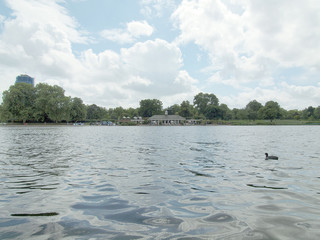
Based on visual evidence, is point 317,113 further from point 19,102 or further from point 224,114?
point 19,102

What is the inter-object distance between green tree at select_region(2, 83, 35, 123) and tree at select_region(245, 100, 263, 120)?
126 m

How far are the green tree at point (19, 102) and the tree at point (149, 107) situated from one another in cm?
7695

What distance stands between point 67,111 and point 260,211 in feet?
336

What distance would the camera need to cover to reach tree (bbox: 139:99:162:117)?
16054 centimetres

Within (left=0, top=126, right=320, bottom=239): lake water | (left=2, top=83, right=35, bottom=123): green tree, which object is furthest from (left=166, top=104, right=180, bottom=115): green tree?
(left=0, top=126, right=320, bottom=239): lake water

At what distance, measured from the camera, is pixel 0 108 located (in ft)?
294

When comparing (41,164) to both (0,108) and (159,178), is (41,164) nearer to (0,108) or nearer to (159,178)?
(159,178)

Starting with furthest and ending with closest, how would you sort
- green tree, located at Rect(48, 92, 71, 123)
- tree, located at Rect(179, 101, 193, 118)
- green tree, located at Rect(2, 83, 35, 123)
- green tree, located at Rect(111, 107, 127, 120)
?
green tree, located at Rect(111, 107, 127, 120) < tree, located at Rect(179, 101, 193, 118) < green tree, located at Rect(48, 92, 71, 123) < green tree, located at Rect(2, 83, 35, 123)

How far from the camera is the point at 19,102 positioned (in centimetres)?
8950

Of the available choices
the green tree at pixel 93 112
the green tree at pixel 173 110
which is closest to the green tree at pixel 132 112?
the green tree at pixel 93 112

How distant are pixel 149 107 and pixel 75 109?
Answer: 194 ft

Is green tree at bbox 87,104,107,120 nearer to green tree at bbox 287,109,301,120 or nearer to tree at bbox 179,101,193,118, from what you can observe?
tree at bbox 179,101,193,118

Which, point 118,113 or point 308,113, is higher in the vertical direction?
point 308,113

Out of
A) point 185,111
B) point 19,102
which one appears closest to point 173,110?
A: point 185,111
